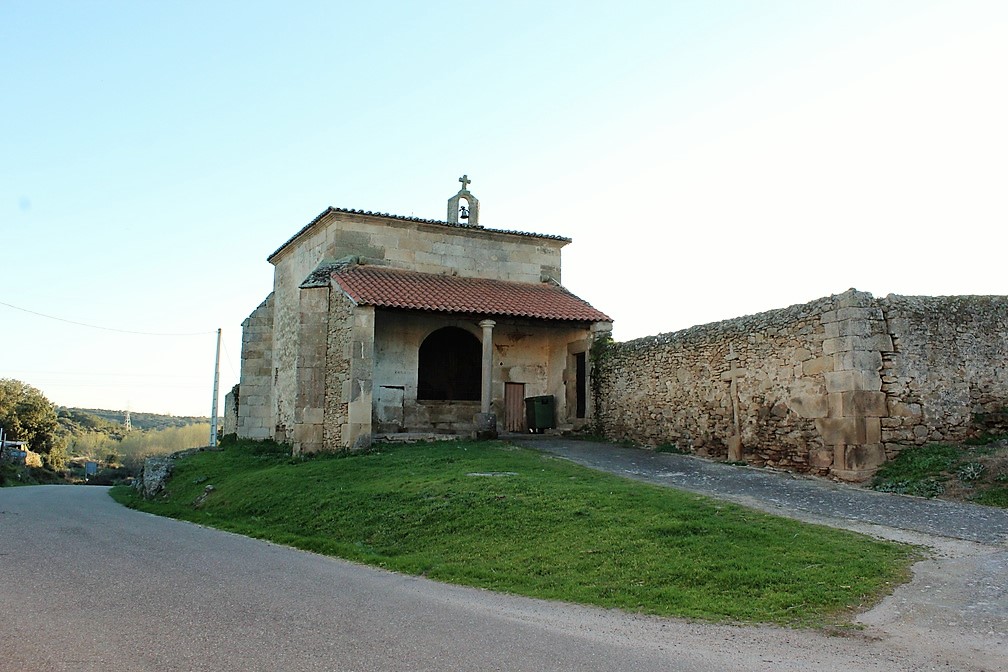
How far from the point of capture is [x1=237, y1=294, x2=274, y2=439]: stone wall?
84.2 ft

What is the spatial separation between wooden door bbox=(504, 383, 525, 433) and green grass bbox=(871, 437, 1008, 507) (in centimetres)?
1171

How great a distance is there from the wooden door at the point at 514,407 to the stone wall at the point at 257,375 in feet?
26.9

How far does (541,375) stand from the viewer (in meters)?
23.3

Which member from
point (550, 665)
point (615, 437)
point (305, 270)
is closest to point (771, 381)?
point (615, 437)

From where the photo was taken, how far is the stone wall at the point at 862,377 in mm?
12906

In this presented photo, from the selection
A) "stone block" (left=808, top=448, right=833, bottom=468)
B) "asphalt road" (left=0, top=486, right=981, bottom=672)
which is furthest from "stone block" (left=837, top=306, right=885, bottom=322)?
"asphalt road" (left=0, top=486, right=981, bottom=672)

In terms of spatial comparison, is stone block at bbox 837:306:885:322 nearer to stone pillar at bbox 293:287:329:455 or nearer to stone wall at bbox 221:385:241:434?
stone pillar at bbox 293:287:329:455

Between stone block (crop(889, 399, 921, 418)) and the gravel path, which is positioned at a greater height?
stone block (crop(889, 399, 921, 418))

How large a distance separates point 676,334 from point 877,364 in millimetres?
5448

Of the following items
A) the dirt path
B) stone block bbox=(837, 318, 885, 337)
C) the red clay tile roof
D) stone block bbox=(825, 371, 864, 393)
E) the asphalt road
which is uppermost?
the red clay tile roof

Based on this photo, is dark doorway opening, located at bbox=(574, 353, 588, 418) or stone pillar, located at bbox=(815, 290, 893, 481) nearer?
stone pillar, located at bbox=(815, 290, 893, 481)

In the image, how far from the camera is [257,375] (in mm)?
26156

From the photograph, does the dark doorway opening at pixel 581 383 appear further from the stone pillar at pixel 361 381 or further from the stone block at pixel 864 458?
the stone block at pixel 864 458

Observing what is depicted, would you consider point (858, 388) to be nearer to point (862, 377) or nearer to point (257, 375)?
point (862, 377)
